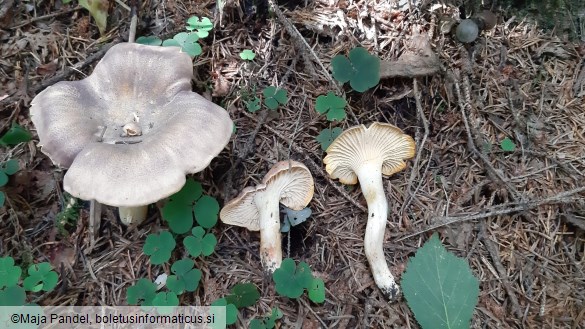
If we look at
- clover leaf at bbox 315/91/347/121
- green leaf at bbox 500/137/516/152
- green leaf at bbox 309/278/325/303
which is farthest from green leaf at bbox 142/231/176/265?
green leaf at bbox 500/137/516/152

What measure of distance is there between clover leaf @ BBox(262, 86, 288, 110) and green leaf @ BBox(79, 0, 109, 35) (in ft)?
4.32

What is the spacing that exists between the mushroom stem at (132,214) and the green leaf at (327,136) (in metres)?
1.21

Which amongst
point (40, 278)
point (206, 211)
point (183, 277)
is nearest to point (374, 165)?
point (206, 211)

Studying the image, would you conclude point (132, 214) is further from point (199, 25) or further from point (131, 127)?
point (199, 25)

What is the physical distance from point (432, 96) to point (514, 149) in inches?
26.1

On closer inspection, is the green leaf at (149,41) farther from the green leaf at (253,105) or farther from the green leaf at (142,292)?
the green leaf at (142,292)

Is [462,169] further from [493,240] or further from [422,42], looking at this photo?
[422,42]

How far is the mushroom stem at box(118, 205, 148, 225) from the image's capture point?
2.66 metres

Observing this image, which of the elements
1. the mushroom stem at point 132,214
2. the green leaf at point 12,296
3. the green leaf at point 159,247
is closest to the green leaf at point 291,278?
the green leaf at point 159,247

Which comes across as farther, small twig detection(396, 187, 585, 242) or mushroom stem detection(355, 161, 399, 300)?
small twig detection(396, 187, 585, 242)

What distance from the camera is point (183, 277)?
8.20ft

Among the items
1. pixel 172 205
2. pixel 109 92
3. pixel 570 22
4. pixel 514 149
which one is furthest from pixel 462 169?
pixel 109 92

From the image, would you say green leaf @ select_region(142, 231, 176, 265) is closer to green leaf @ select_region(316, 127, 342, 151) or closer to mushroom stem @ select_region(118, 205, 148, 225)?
mushroom stem @ select_region(118, 205, 148, 225)

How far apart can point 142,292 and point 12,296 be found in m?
0.71
